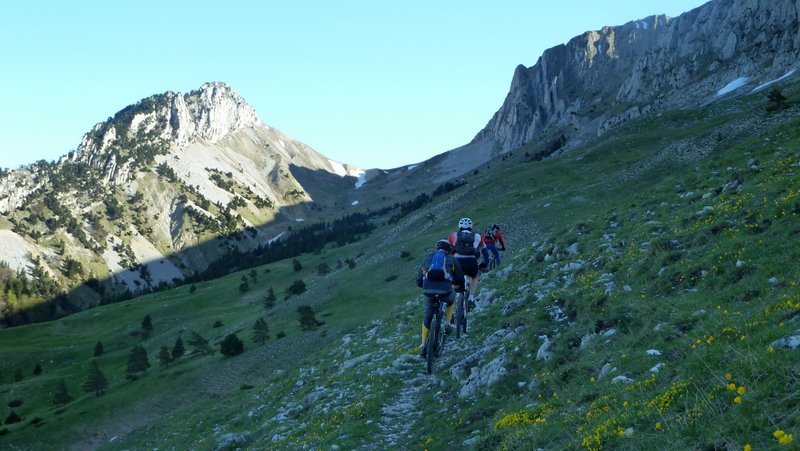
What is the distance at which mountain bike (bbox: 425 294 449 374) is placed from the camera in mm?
17266

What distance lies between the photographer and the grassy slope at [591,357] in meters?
7.94

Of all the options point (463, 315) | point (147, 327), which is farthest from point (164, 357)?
point (463, 315)

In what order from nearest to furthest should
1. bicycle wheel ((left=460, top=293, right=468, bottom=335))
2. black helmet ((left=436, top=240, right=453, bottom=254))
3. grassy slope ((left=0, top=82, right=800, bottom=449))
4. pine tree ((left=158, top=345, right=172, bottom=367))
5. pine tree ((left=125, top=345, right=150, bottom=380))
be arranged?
grassy slope ((left=0, top=82, right=800, bottom=449)) < black helmet ((left=436, top=240, right=453, bottom=254)) < bicycle wheel ((left=460, top=293, right=468, bottom=335)) < pine tree ((left=158, top=345, right=172, bottom=367)) < pine tree ((left=125, top=345, right=150, bottom=380))

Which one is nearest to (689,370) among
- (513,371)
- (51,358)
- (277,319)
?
(513,371)

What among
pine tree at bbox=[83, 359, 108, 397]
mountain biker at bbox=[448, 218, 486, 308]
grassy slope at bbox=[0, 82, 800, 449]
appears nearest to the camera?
grassy slope at bbox=[0, 82, 800, 449]

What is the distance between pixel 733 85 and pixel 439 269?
377ft

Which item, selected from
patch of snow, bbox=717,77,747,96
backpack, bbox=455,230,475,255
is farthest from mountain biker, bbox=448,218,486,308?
patch of snow, bbox=717,77,747,96

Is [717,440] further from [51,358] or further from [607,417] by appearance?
[51,358]

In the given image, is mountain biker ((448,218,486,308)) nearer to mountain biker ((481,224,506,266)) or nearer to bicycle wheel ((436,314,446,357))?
bicycle wheel ((436,314,446,357))

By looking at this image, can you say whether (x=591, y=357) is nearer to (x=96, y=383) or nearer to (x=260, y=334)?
(x=260, y=334)

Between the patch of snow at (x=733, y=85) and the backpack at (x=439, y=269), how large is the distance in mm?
108801

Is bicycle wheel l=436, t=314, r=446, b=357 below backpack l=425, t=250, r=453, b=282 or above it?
below

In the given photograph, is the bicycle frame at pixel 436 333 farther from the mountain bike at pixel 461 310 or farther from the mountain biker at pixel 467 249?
the mountain biker at pixel 467 249

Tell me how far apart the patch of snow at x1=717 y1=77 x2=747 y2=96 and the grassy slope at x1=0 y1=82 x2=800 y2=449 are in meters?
62.8
